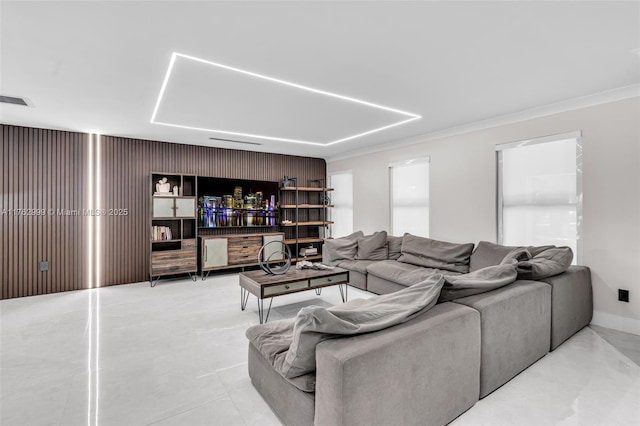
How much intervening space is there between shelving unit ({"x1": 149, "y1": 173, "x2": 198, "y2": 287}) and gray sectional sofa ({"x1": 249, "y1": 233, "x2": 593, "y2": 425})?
3684 millimetres

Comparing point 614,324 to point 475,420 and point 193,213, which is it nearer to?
point 475,420

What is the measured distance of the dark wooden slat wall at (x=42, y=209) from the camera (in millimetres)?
4418

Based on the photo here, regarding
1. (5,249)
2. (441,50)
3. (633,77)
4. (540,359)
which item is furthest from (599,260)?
(5,249)

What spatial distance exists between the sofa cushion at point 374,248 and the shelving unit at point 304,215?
6.08 feet

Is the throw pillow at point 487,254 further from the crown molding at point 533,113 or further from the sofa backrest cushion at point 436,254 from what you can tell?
the crown molding at point 533,113

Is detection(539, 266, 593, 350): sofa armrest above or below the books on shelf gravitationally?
below

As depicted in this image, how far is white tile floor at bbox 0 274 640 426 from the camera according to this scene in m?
1.89

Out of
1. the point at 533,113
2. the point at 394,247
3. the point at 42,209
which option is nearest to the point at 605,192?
the point at 533,113

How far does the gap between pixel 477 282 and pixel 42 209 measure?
5.84m

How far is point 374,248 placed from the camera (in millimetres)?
5152

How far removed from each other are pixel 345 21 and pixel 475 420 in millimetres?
2575

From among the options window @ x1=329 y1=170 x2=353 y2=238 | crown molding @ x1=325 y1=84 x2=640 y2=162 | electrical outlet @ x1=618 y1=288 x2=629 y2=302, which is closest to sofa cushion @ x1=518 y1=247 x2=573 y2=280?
electrical outlet @ x1=618 y1=288 x2=629 y2=302

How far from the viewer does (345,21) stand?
1968 millimetres

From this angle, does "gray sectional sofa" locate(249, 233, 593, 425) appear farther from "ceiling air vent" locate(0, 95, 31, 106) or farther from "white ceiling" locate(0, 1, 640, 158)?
"ceiling air vent" locate(0, 95, 31, 106)
